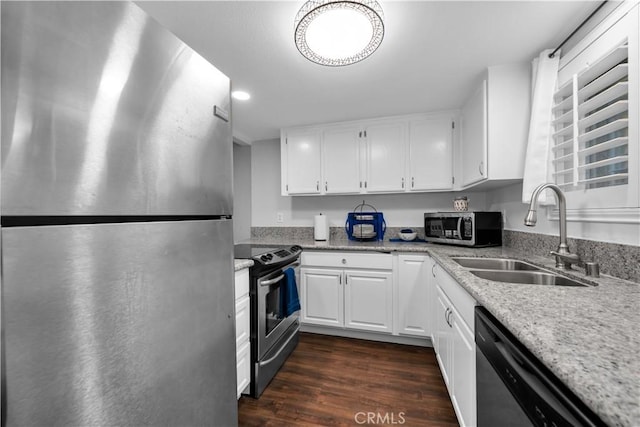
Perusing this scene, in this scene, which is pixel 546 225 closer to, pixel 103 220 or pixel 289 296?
pixel 289 296

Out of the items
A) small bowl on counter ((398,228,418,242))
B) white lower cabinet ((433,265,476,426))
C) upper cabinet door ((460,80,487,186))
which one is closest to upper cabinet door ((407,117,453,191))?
upper cabinet door ((460,80,487,186))

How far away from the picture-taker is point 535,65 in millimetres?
1625

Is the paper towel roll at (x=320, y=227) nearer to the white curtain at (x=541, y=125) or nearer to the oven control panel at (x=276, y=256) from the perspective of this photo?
the oven control panel at (x=276, y=256)

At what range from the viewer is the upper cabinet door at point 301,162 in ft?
9.34

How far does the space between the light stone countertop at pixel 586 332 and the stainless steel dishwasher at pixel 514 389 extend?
0.16ft

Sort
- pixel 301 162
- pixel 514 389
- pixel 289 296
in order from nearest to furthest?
pixel 514 389 → pixel 289 296 → pixel 301 162

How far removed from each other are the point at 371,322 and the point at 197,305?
1853 mm

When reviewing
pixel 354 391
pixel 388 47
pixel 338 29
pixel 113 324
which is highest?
pixel 388 47

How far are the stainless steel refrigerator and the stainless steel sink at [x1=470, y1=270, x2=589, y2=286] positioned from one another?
1.43 meters

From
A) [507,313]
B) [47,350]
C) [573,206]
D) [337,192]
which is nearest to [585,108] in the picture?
[573,206]

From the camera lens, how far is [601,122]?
1300mm

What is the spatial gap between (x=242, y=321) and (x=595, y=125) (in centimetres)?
223

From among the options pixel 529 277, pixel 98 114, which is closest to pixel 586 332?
pixel 529 277

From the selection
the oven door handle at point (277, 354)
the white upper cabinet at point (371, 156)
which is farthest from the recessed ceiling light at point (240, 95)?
the oven door handle at point (277, 354)
